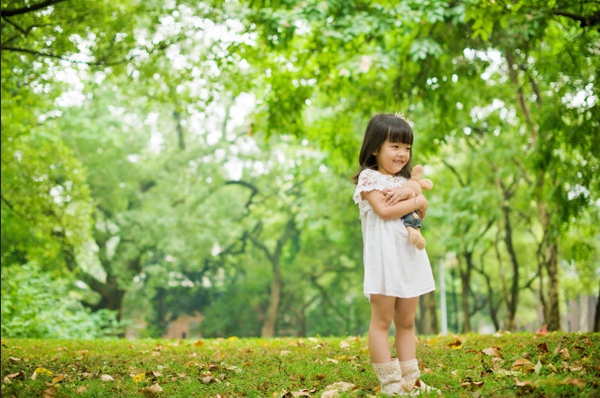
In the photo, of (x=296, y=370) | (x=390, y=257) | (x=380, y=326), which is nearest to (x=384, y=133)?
(x=390, y=257)

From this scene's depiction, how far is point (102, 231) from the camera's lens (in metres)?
24.4

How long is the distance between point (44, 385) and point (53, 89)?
7.75m

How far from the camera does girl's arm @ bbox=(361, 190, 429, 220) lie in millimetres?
3711

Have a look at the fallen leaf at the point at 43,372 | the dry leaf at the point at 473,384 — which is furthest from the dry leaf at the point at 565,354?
the fallen leaf at the point at 43,372

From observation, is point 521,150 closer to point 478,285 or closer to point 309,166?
point 309,166

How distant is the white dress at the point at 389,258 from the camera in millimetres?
3686

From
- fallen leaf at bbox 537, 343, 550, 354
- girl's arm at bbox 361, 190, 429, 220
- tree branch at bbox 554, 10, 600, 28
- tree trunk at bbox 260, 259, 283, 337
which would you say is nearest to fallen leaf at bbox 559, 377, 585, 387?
girl's arm at bbox 361, 190, 429, 220

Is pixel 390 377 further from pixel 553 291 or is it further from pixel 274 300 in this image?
pixel 274 300

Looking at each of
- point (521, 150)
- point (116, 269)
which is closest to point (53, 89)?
point (521, 150)

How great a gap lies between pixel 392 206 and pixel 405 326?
0.79 meters

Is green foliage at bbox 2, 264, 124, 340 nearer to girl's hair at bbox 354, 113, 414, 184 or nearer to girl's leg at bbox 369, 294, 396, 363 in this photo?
girl's leg at bbox 369, 294, 396, 363

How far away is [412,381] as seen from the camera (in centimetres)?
365

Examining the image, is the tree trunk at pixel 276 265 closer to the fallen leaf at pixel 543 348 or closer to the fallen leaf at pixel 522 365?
the fallen leaf at pixel 543 348

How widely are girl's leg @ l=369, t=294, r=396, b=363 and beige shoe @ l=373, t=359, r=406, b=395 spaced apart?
4 cm
